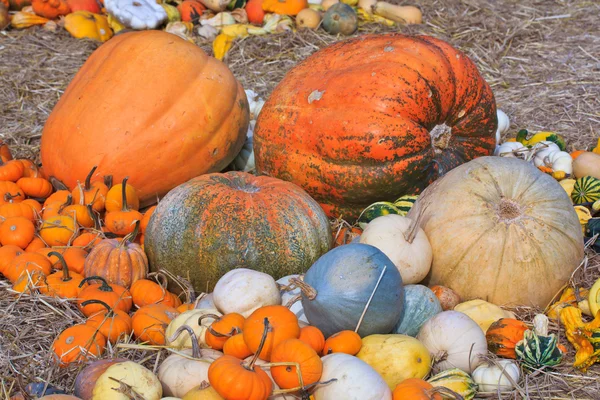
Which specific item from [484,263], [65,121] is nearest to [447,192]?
[484,263]

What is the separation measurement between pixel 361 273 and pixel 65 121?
2.47m

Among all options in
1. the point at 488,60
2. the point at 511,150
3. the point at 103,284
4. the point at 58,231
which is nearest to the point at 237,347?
the point at 103,284

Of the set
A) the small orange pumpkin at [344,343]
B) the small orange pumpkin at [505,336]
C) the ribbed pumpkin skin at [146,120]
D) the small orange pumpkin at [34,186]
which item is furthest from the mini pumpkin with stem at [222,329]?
the small orange pumpkin at [34,186]

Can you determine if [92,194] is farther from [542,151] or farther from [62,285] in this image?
[542,151]

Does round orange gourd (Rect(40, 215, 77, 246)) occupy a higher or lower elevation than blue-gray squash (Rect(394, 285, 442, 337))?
lower

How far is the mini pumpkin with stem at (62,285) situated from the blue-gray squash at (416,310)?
1.63 meters

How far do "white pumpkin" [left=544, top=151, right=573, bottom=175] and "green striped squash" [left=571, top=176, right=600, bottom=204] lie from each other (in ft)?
1.10

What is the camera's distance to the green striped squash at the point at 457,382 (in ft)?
8.69

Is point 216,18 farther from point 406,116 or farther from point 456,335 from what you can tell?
point 456,335

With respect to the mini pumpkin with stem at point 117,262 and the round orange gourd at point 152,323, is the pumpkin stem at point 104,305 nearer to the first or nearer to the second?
the round orange gourd at point 152,323

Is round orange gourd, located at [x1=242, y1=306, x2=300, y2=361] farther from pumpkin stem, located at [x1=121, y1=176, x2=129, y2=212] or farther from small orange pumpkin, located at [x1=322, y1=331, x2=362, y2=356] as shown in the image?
pumpkin stem, located at [x1=121, y1=176, x2=129, y2=212]

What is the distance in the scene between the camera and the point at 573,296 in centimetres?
340

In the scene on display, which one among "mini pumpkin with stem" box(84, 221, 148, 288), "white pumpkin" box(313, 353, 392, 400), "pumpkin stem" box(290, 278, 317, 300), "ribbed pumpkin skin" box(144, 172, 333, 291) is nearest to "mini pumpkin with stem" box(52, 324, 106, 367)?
"mini pumpkin with stem" box(84, 221, 148, 288)

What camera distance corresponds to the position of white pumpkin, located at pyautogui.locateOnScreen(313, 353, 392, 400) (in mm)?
2377
